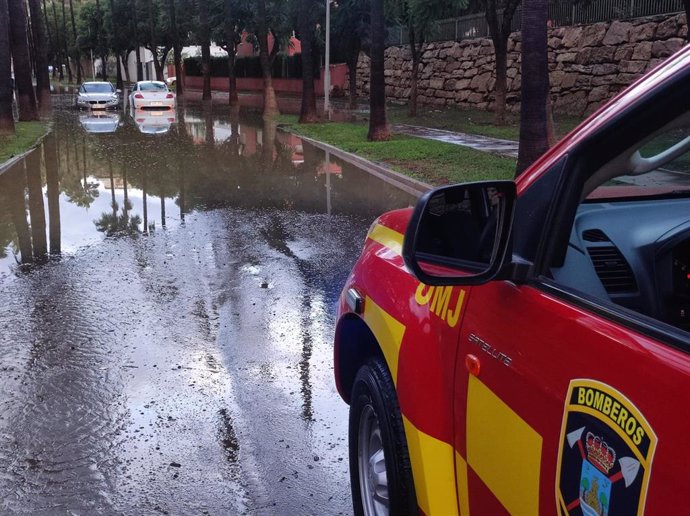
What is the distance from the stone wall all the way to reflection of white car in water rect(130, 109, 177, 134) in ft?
40.5

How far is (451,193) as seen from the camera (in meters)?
2.34

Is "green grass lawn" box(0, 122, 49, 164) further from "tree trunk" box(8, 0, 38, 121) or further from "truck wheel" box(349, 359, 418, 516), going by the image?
"truck wheel" box(349, 359, 418, 516)

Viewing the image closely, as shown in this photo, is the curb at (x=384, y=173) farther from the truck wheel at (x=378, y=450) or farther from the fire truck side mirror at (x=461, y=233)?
the fire truck side mirror at (x=461, y=233)

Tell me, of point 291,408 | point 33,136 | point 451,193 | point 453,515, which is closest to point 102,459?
point 291,408

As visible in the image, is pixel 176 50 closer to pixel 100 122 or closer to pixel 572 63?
pixel 100 122

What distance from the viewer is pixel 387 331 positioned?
2.92 meters

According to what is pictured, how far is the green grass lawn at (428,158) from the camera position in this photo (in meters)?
14.7

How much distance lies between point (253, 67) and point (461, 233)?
213 feet

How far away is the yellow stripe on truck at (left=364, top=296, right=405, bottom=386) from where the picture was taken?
2804 millimetres

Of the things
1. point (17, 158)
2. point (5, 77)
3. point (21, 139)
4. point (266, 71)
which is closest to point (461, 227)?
point (17, 158)

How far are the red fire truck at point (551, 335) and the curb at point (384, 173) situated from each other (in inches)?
338

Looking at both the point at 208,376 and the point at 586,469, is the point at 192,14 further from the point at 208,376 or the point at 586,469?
the point at 586,469

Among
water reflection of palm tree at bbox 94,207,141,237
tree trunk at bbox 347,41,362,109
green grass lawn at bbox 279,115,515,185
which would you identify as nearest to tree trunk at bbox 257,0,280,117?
tree trunk at bbox 347,41,362,109

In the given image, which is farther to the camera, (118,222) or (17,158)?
(17,158)
